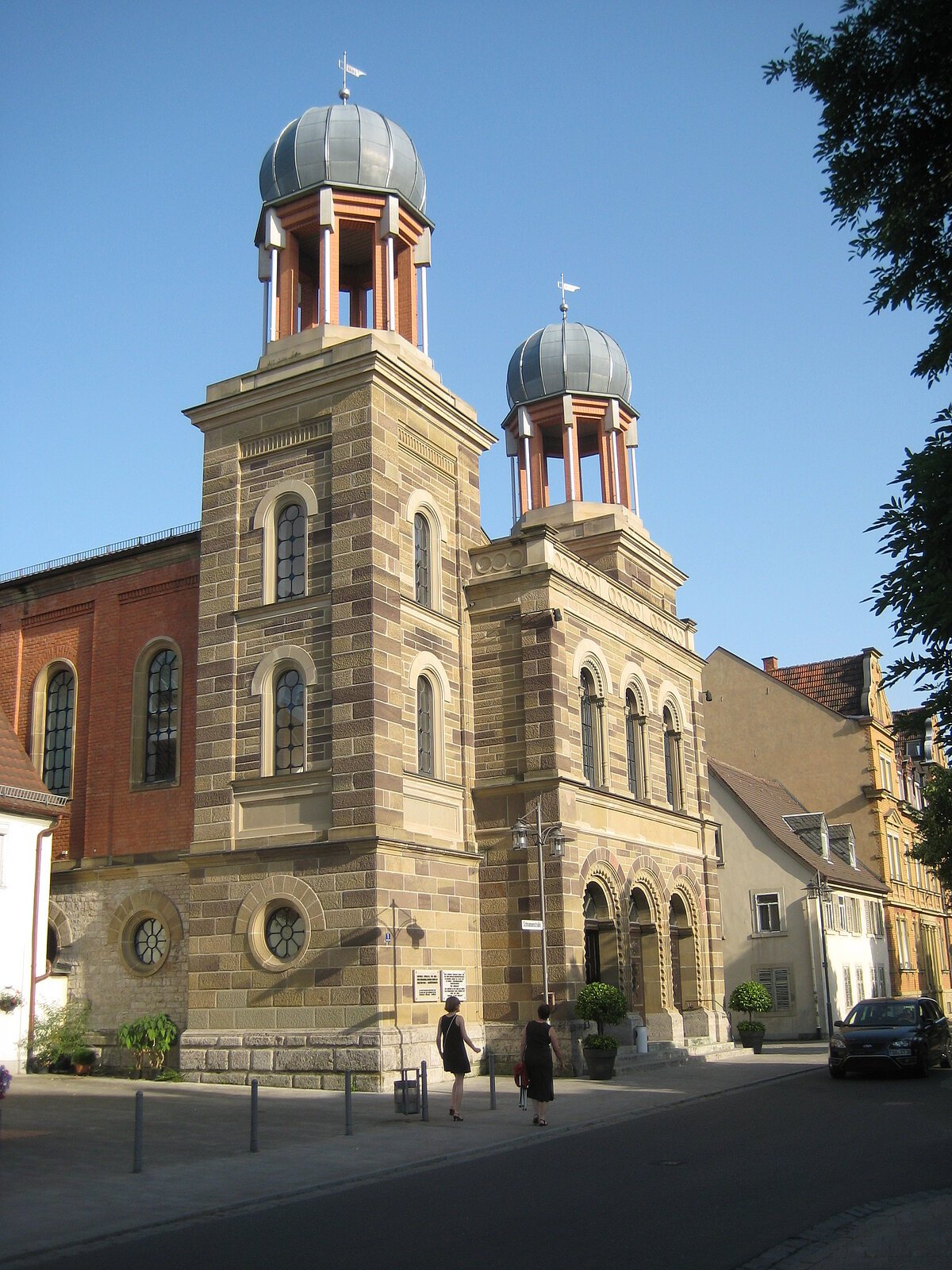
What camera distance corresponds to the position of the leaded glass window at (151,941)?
27.6m

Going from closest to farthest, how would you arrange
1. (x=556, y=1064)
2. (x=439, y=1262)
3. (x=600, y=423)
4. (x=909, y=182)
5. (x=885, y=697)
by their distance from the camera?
(x=439, y=1262) < (x=909, y=182) < (x=556, y=1064) < (x=600, y=423) < (x=885, y=697)

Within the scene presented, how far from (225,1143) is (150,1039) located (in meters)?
10.6

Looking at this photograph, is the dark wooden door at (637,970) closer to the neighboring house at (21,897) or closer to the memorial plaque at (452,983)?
the memorial plaque at (452,983)

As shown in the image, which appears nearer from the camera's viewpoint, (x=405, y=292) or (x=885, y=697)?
(x=405, y=292)

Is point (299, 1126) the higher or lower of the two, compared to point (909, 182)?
lower

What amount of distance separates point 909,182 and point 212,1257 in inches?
478

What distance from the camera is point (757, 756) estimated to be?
53.6m

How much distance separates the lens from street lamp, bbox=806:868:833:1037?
39.1 metres

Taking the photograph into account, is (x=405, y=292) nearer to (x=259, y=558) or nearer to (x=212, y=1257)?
(x=259, y=558)

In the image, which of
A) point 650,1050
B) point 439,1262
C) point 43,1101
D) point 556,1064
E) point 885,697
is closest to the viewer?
point 439,1262

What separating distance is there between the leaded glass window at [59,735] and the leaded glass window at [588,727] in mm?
11985

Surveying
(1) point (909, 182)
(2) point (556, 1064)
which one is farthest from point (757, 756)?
(1) point (909, 182)

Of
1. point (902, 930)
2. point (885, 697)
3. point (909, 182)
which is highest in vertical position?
point (885, 697)

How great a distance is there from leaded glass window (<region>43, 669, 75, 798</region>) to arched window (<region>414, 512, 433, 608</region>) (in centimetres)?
935
